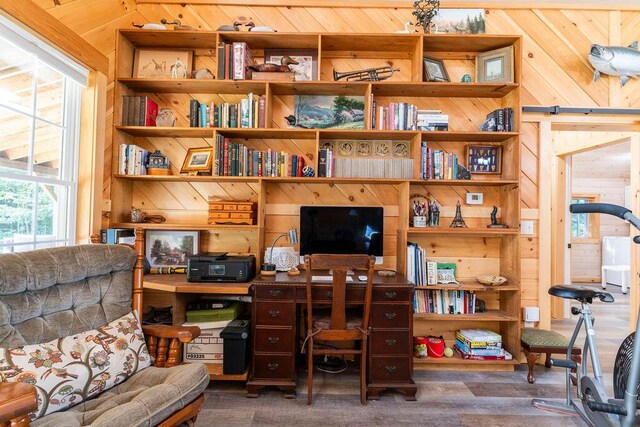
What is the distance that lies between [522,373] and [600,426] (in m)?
0.90

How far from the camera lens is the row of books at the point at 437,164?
2627 mm

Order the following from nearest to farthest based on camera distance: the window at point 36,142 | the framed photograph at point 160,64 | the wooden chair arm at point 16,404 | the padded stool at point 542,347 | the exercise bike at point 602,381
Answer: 1. the wooden chair arm at point 16,404
2. the exercise bike at point 602,381
3. the window at point 36,142
4. the padded stool at point 542,347
5. the framed photograph at point 160,64

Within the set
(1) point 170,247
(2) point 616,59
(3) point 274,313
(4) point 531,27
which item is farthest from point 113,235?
(2) point 616,59

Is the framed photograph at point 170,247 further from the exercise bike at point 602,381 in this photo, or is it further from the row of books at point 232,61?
the exercise bike at point 602,381

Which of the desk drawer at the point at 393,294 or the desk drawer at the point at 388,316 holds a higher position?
the desk drawer at the point at 393,294

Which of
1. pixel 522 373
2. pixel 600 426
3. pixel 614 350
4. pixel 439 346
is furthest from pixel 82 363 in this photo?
pixel 614 350

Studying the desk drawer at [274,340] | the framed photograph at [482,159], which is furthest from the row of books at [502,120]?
the desk drawer at [274,340]

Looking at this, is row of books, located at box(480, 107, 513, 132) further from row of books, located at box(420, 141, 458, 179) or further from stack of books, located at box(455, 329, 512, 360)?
stack of books, located at box(455, 329, 512, 360)

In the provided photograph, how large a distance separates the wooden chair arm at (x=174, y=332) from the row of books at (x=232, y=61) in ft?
6.34

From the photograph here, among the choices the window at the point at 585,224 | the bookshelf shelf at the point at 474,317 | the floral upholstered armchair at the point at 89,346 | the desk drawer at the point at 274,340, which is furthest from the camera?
the window at the point at 585,224

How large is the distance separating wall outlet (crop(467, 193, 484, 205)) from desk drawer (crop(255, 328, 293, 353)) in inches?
74.6

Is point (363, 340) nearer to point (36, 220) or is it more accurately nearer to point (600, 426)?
point (600, 426)

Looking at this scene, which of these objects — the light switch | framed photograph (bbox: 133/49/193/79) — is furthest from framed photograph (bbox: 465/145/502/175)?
framed photograph (bbox: 133/49/193/79)

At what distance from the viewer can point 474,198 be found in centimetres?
285
